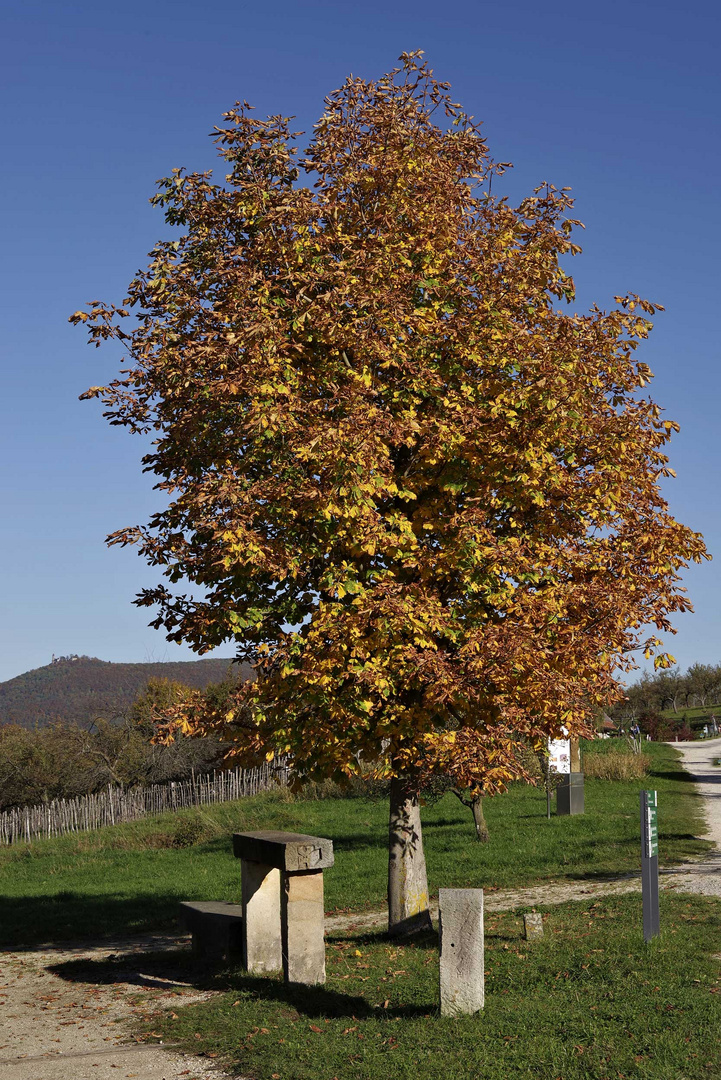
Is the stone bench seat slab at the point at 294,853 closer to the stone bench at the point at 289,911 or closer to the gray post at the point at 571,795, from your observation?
the stone bench at the point at 289,911

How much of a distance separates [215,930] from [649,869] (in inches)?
186

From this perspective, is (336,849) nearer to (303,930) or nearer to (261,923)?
(261,923)

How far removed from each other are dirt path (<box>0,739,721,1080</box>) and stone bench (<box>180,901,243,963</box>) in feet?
1.40

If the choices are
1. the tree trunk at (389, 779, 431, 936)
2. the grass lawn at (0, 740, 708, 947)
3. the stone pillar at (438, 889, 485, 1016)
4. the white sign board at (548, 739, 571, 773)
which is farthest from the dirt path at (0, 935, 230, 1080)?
the white sign board at (548, 739, 571, 773)

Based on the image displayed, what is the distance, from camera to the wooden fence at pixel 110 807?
28.5 metres

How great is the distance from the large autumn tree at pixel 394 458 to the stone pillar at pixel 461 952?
4.95ft

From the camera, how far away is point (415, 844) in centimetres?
1104

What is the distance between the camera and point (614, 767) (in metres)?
30.5

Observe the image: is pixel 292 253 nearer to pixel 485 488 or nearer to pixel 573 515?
pixel 485 488

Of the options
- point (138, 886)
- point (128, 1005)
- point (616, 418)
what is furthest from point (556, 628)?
point (138, 886)

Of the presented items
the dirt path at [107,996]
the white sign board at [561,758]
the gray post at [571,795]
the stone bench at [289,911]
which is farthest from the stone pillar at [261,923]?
the gray post at [571,795]

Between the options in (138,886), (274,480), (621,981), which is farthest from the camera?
(138,886)

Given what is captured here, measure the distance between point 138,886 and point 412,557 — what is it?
1170 centimetres

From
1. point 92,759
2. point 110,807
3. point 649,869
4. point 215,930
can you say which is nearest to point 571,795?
point 215,930
